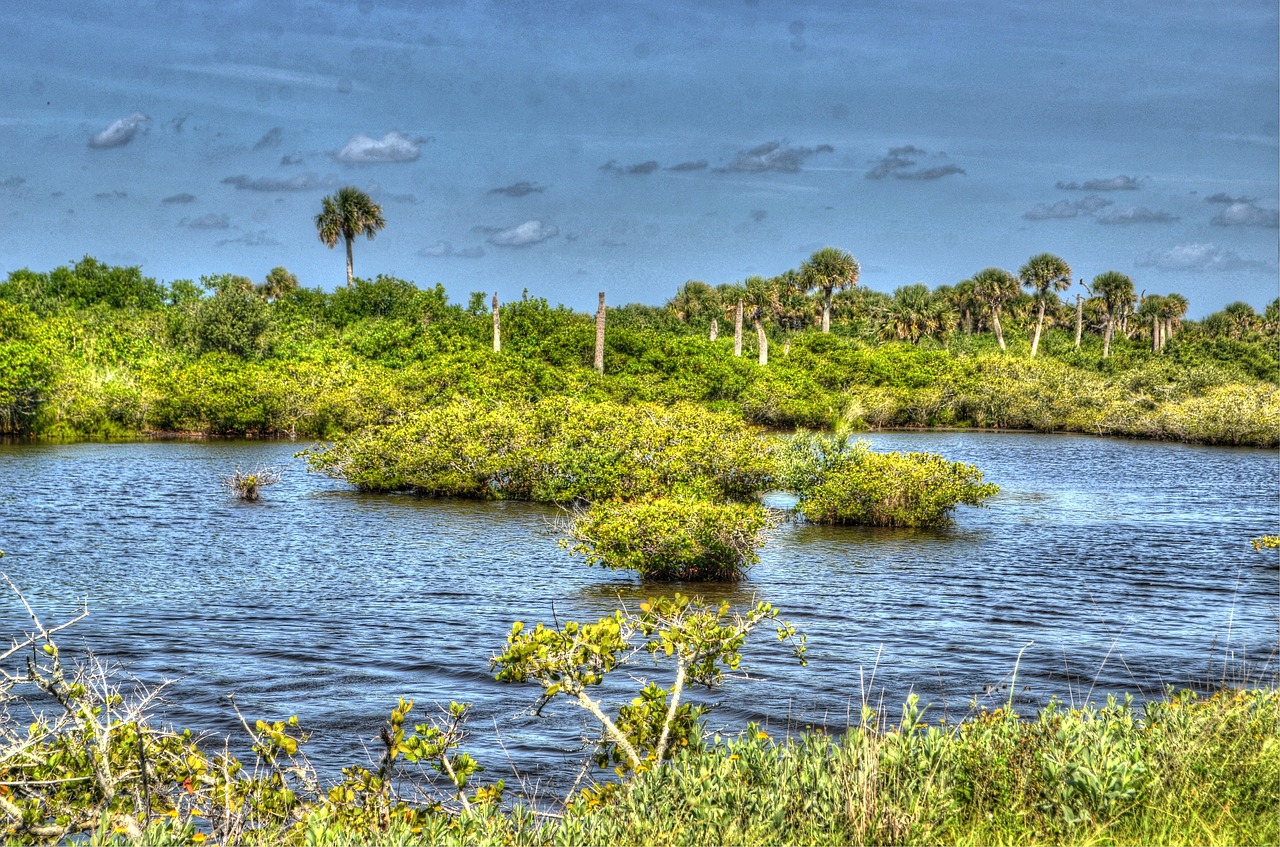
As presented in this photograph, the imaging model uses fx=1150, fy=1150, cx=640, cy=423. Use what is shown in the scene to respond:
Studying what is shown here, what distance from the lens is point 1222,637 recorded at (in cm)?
1493

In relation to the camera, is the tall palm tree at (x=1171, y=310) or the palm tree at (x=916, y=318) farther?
the tall palm tree at (x=1171, y=310)

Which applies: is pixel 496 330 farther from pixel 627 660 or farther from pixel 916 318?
pixel 627 660

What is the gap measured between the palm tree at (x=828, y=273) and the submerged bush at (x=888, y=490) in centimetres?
5930

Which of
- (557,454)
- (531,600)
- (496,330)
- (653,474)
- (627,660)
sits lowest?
(531,600)

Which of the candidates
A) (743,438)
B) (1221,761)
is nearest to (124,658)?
(1221,761)

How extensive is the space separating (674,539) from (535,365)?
129 ft

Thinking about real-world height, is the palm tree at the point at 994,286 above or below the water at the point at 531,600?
above

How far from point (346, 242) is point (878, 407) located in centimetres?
5034

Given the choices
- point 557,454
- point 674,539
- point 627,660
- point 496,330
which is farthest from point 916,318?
point 627,660

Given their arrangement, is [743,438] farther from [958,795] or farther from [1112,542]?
[958,795]

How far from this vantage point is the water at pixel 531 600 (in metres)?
11.9

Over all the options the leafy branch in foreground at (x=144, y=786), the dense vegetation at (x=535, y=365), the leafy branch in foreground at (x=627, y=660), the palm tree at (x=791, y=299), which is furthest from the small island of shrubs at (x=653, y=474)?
the palm tree at (x=791, y=299)

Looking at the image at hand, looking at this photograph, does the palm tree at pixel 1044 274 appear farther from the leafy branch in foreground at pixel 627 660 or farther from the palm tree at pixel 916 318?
the leafy branch in foreground at pixel 627 660

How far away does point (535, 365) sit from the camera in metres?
56.0
